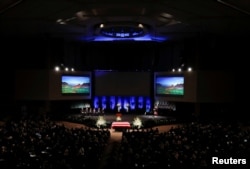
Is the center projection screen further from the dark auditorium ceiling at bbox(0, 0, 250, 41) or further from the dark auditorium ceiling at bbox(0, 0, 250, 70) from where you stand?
the dark auditorium ceiling at bbox(0, 0, 250, 41)

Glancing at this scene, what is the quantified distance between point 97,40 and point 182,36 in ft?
32.1

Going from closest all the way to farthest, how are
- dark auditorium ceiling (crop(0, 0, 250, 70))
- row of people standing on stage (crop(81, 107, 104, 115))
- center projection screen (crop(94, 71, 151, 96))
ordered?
dark auditorium ceiling (crop(0, 0, 250, 70)) → row of people standing on stage (crop(81, 107, 104, 115)) → center projection screen (crop(94, 71, 151, 96))

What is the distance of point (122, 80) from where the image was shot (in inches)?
1420

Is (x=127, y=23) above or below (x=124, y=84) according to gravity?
above

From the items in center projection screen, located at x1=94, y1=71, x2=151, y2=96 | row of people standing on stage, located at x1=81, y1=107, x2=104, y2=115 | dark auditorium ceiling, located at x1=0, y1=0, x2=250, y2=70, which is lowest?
row of people standing on stage, located at x1=81, y1=107, x2=104, y2=115

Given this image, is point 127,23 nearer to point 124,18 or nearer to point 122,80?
point 124,18

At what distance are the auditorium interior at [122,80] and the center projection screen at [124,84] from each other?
0.39 feet

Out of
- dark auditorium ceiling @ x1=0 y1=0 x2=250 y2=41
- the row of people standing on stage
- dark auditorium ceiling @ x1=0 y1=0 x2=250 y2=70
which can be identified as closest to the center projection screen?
dark auditorium ceiling @ x1=0 y1=0 x2=250 y2=70

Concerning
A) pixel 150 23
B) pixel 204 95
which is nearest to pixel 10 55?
pixel 150 23

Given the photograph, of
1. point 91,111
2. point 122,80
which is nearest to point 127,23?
point 122,80

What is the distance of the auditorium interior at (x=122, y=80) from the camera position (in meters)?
15.3

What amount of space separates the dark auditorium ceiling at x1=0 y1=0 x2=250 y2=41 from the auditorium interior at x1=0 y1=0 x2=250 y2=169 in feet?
0.27

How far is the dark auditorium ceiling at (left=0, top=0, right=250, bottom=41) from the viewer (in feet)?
60.6

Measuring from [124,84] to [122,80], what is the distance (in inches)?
20.9
